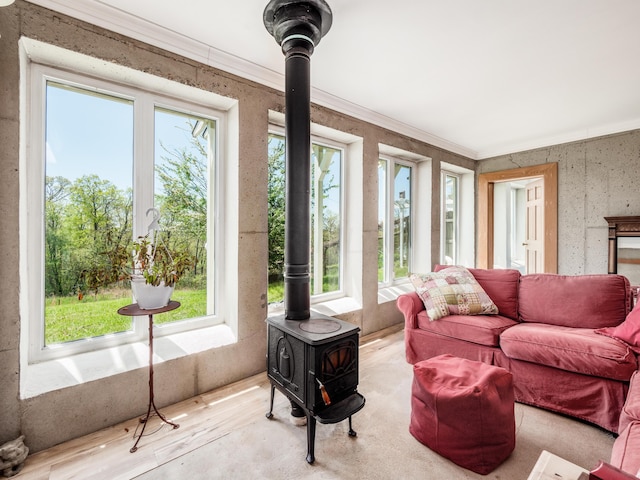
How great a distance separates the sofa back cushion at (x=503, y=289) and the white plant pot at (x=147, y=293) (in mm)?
2667

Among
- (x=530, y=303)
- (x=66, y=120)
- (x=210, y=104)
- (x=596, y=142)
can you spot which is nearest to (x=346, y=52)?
(x=210, y=104)

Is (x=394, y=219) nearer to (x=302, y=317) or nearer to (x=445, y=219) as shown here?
(x=445, y=219)

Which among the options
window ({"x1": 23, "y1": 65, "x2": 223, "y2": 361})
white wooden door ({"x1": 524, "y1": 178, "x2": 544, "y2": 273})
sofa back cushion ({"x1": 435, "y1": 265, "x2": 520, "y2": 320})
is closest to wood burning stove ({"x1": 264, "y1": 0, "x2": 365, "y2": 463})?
window ({"x1": 23, "y1": 65, "x2": 223, "y2": 361})

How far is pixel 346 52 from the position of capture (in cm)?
220

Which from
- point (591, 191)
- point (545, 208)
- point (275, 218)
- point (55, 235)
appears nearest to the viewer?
point (55, 235)

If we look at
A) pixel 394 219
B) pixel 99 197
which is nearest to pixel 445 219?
pixel 394 219

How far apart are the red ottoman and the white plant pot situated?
1.56 metres

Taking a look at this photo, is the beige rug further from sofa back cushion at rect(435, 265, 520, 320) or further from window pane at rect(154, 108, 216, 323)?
window pane at rect(154, 108, 216, 323)

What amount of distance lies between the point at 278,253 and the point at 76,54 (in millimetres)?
1963

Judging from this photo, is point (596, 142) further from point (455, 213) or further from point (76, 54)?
point (76, 54)

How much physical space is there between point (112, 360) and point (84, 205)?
3.38 ft

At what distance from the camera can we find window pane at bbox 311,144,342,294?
131 inches

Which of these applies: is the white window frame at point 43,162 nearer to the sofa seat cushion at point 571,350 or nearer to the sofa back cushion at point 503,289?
the sofa seat cushion at point 571,350

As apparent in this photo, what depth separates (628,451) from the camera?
1.09m
